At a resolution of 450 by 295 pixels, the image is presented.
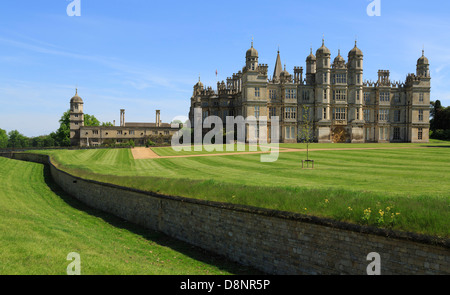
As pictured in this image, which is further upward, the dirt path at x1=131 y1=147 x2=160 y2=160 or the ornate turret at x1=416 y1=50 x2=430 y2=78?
the ornate turret at x1=416 y1=50 x2=430 y2=78

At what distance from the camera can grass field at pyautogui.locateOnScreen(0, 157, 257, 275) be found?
30.6ft

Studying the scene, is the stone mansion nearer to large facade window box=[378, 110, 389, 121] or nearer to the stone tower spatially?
large facade window box=[378, 110, 389, 121]

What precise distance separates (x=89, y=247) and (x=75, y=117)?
91.1 meters

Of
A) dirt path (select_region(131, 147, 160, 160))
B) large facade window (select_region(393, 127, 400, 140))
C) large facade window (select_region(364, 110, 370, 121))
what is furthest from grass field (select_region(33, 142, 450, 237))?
large facade window (select_region(393, 127, 400, 140))

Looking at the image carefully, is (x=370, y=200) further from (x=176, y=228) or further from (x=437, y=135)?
(x=437, y=135)

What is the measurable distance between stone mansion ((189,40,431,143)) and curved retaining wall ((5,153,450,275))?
140ft

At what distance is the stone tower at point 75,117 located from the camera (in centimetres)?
9319

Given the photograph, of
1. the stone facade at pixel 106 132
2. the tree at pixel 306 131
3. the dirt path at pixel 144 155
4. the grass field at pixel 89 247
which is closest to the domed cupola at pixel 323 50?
the tree at pixel 306 131

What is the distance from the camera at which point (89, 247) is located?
12555 millimetres

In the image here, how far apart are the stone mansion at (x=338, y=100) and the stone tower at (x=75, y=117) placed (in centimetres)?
5156

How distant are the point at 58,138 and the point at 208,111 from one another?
55.4 metres

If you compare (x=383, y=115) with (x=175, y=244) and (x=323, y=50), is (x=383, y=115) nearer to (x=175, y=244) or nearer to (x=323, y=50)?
(x=323, y=50)

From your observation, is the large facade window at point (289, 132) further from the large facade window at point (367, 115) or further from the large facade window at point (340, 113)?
the large facade window at point (367, 115)

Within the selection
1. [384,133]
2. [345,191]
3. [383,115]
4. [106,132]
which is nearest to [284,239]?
[345,191]
